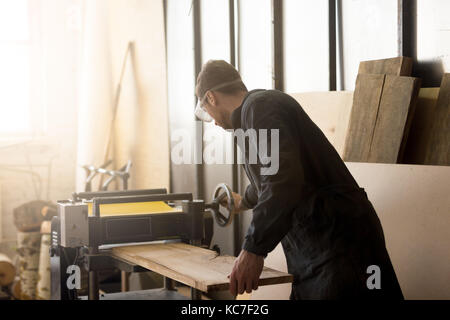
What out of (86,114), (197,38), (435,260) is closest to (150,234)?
(435,260)

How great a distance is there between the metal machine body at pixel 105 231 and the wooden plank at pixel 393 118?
0.79 meters

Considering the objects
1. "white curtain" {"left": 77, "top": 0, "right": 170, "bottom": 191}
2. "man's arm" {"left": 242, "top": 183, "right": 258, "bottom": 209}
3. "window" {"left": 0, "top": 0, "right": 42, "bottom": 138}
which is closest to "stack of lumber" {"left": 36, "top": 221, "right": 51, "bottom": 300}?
"white curtain" {"left": 77, "top": 0, "right": 170, "bottom": 191}

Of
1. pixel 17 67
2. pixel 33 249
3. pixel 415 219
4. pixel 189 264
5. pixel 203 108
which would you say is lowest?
pixel 33 249

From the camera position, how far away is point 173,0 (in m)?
5.06

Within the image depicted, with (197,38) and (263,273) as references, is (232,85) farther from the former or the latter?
(197,38)

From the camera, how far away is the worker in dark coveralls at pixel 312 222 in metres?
1.87

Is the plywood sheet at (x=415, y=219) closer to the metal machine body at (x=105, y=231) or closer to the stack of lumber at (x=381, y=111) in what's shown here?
the stack of lumber at (x=381, y=111)

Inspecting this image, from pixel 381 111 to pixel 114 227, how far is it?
46.3 inches

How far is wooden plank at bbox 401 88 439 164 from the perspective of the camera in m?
2.38

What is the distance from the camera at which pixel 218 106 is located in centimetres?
226

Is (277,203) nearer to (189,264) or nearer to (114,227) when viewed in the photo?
(189,264)

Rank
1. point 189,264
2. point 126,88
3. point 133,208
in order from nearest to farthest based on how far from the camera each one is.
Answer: point 189,264, point 133,208, point 126,88

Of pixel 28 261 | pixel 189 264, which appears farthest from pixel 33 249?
pixel 189 264
